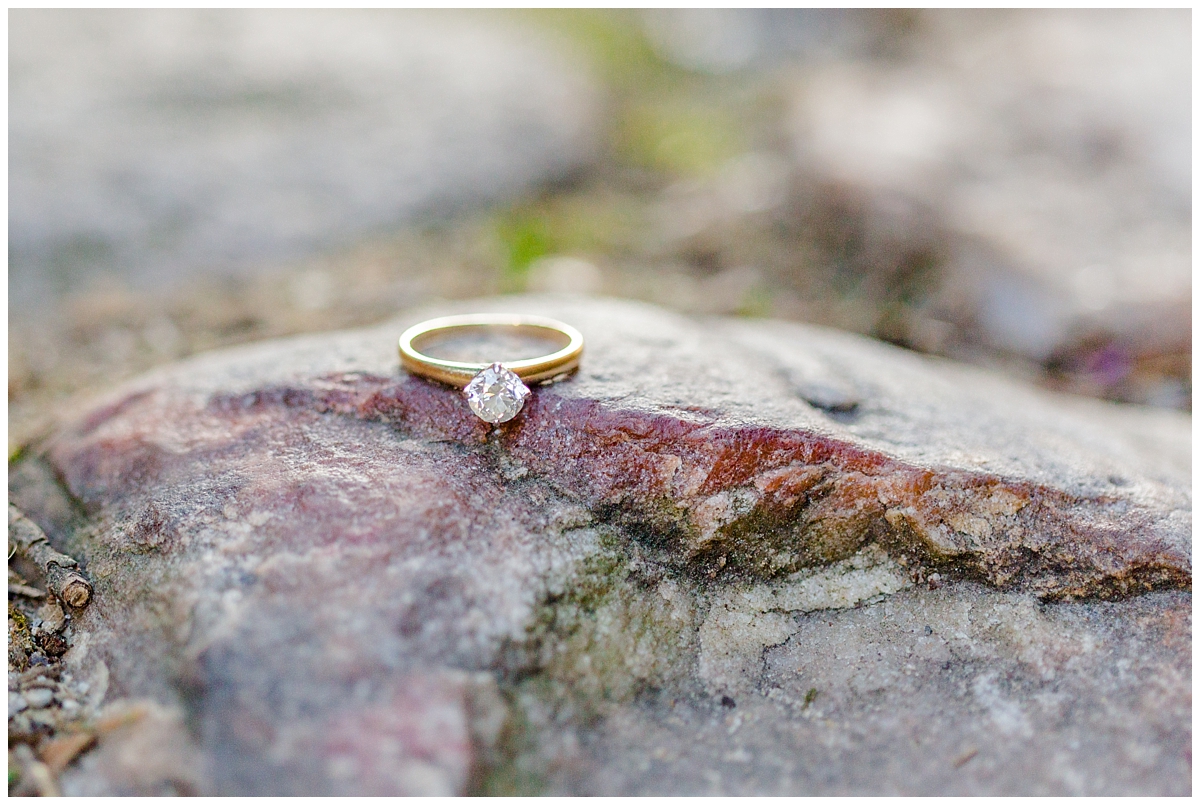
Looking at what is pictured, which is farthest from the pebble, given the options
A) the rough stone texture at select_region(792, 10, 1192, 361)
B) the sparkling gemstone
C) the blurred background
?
the rough stone texture at select_region(792, 10, 1192, 361)

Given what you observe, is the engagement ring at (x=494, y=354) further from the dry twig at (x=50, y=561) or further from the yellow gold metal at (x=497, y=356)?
the dry twig at (x=50, y=561)

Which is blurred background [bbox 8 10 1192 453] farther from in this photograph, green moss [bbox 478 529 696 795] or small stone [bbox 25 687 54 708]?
green moss [bbox 478 529 696 795]

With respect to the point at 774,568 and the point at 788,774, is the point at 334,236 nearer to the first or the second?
the point at 774,568

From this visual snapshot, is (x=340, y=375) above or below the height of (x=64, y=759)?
above

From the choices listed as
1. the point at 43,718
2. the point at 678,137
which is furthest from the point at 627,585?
the point at 678,137

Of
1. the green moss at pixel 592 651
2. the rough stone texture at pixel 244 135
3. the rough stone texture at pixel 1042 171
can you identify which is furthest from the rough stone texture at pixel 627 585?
the rough stone texture at pixel 244 135

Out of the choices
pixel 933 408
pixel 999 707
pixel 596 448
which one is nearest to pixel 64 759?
pixel 596 448
